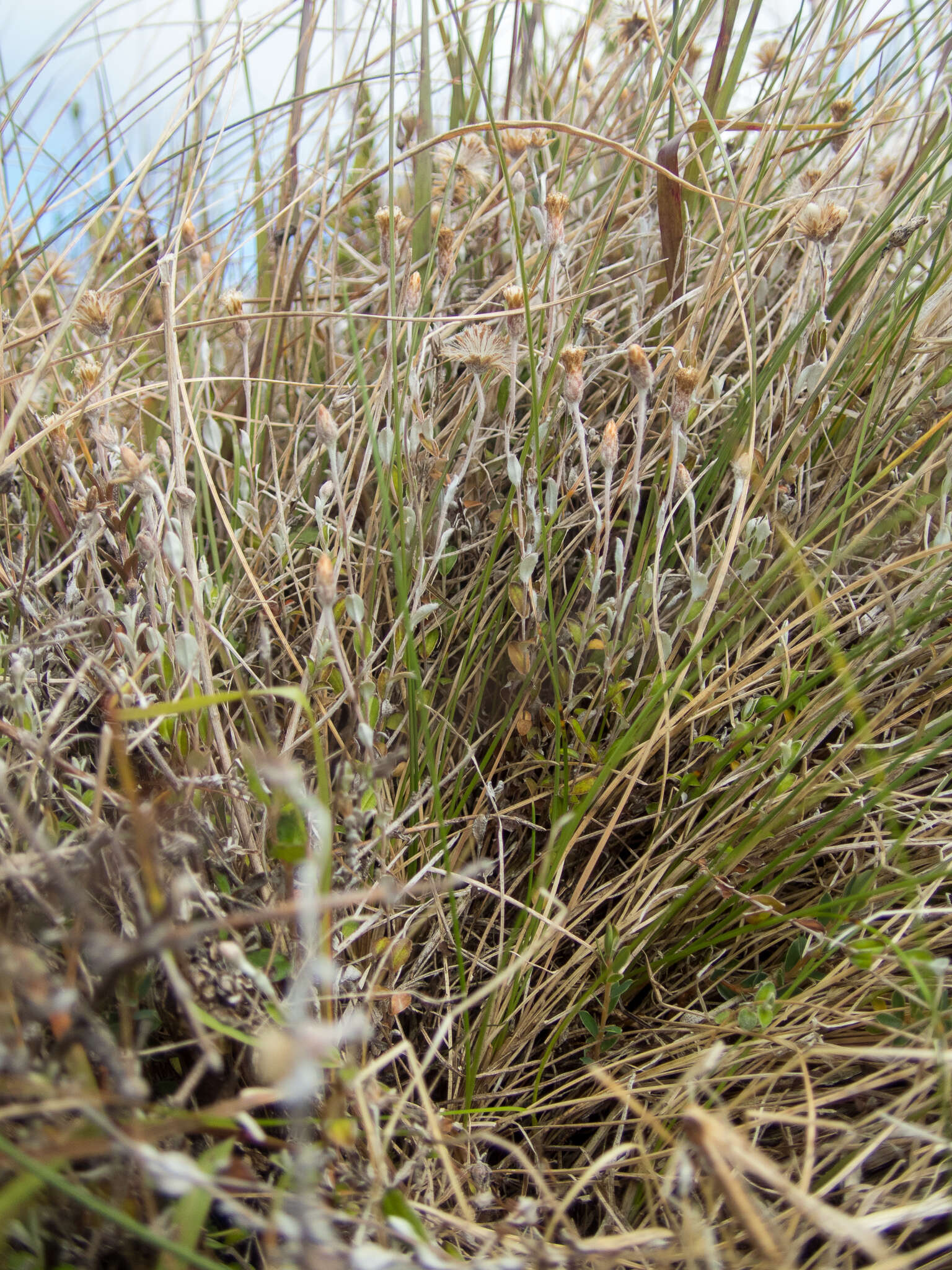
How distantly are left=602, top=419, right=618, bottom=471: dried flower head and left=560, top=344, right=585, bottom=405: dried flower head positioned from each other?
0.17 feet

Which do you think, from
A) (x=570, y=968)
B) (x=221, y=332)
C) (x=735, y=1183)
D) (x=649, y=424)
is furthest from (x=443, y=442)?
(x=735, y=1183)

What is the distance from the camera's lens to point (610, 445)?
851 millimetres

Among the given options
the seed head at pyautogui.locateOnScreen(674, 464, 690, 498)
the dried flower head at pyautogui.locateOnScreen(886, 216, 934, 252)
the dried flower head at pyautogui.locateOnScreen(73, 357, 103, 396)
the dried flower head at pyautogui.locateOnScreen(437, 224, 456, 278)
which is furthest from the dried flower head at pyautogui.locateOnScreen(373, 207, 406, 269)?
the dried flower head at pyautogui.locateOnScreen(886, 216, 934, 252)

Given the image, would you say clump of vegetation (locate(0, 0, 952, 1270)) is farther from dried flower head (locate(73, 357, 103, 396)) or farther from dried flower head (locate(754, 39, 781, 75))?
dried flower head (locate(754, 39, 781, 75))

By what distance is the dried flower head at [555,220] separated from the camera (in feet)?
2.94

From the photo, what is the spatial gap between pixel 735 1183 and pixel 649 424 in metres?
0.95

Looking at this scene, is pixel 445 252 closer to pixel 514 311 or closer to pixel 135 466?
pixel 514 311

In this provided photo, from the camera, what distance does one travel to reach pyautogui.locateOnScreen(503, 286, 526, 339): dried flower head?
87 centimetres

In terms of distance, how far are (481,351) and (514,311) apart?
130 mm

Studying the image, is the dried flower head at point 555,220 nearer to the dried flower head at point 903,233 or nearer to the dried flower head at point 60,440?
the dried flower head at point 903,233

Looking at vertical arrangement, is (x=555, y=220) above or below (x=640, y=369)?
above

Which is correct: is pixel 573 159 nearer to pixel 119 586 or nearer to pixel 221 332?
pixel 221 332

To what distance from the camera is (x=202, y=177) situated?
1.15m

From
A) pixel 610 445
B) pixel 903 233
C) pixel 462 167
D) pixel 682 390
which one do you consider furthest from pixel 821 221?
pixel 462 167
